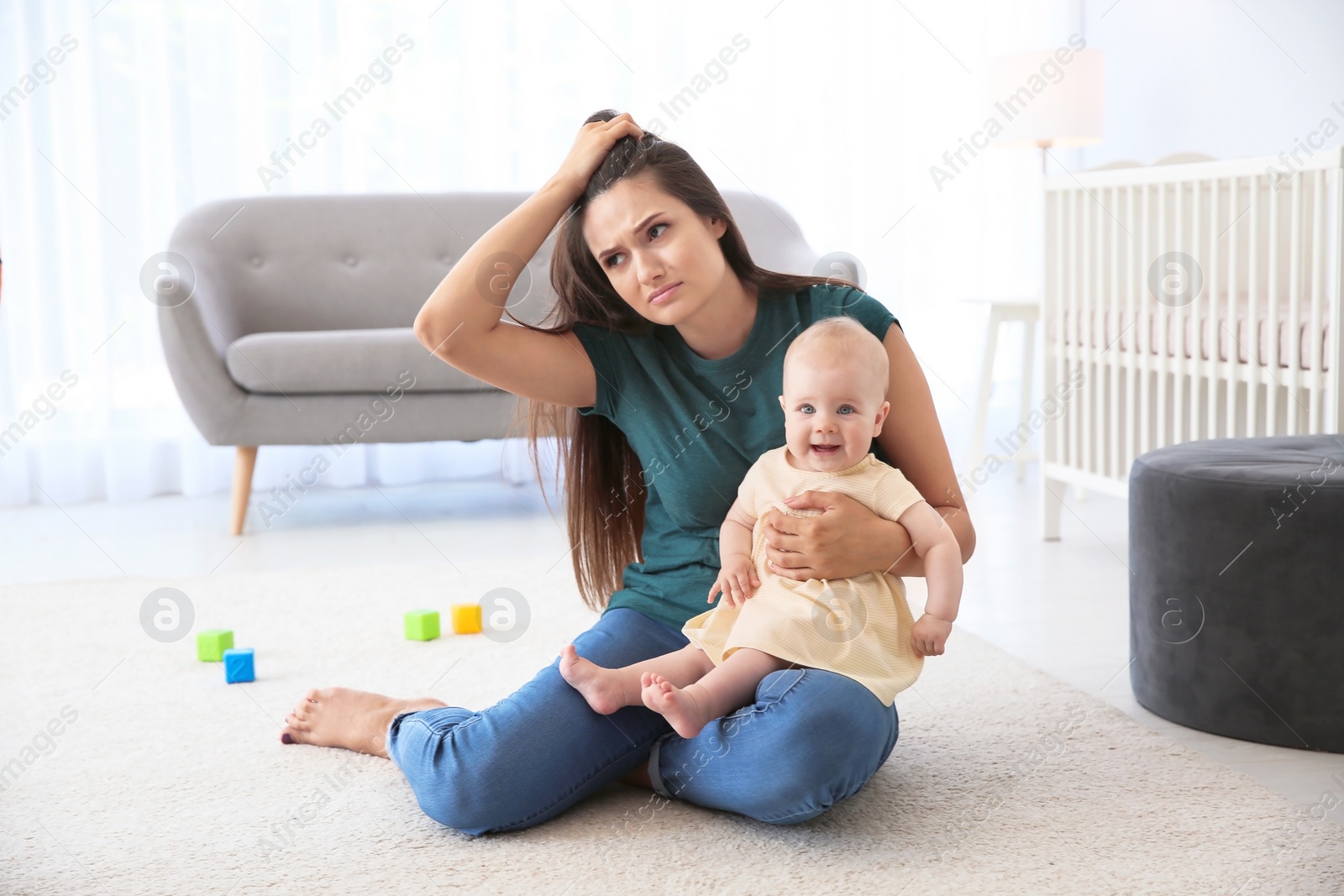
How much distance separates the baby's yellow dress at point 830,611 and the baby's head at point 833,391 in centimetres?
4

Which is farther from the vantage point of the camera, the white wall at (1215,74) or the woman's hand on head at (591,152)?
the white wall at (1215,74)

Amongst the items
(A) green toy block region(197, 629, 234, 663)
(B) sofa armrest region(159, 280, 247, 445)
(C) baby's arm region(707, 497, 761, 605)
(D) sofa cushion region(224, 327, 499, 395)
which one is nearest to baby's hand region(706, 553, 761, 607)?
(C) baby's arm region(707, 497, 761, 605)

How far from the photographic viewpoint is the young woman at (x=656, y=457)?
1261mm

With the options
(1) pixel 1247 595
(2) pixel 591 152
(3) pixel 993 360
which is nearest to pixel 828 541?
(2) pixel 591 152

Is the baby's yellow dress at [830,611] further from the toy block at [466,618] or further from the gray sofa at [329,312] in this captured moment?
the gray sofa at [329,312]

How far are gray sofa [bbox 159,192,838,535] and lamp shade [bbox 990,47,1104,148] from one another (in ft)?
2.67

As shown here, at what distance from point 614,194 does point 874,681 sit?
1.94 ft

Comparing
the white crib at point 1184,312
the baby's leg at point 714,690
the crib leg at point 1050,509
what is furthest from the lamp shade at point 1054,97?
the baby's leg at point 714,690

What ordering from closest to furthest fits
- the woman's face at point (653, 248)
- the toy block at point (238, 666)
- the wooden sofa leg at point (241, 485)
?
Answer: the woman's face at point (653, 248)
the toy block at point (238, 666)
the wooden sofa leg at point (241, 485)

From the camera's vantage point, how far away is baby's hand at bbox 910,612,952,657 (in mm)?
1234

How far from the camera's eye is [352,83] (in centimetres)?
383

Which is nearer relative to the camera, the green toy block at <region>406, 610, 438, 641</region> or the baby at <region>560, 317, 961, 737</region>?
the baby at <region>560, 317, 961, 737</region>

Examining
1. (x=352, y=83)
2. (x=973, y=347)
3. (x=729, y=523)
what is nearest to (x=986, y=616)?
(x=729, y=523)

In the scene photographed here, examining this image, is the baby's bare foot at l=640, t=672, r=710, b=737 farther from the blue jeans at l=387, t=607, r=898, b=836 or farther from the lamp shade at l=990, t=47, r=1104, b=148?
the lamp shade at l=990, t=47, r=1104, b=148
